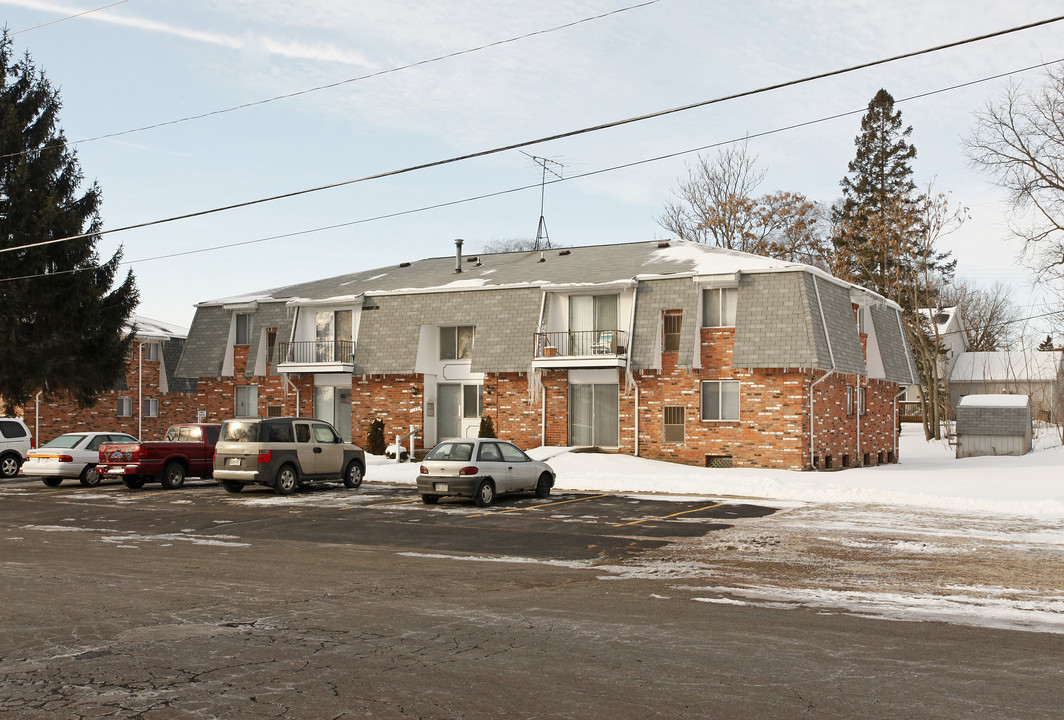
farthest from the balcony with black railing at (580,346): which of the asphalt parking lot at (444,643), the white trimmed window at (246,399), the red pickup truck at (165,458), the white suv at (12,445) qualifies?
the asphalt parking lot at (444,643)

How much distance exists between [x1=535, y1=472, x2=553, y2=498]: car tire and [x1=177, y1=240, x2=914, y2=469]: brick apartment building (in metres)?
10.8

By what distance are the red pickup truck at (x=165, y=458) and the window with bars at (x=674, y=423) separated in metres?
14.9

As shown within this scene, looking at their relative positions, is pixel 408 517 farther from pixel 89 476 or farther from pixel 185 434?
pixel 89 476

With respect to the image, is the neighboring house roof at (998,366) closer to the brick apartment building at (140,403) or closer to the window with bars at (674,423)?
the window with bars at (674,423)

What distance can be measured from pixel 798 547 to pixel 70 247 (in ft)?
113

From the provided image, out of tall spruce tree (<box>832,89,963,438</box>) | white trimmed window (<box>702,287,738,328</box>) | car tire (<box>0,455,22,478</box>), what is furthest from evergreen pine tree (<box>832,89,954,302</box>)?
car tire (<box>0,455,22,478</box>)

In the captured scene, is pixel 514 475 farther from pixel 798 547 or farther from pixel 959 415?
pixel 959 415

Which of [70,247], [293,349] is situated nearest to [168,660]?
[293,349]

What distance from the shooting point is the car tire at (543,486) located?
21.8 metres

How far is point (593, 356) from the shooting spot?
→ 3266 centimetres

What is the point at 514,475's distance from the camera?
827 inches

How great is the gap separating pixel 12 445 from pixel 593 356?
1906 cm

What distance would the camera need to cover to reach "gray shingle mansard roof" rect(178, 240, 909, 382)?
101 feet

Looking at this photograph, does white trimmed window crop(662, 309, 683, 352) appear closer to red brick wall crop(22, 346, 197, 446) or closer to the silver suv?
the silver suv
